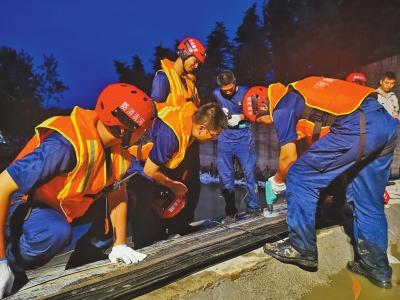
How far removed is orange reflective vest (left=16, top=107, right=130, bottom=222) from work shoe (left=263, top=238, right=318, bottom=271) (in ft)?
4.47

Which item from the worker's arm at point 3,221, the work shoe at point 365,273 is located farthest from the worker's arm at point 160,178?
the work shoe at point 365,273

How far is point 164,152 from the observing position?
3.02 m

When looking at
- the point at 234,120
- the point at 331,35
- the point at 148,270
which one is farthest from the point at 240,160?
the point at 331,35

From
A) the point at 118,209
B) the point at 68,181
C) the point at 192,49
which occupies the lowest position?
the point at 118,209

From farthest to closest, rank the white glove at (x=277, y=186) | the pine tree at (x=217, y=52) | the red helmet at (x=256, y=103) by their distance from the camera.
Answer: the pine tree at (x=217, y=52) < the red helmet at (x=256, y=103) < the white glove at (x=277, y=186)

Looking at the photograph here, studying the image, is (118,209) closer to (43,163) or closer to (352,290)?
(43,163)

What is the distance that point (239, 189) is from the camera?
8.20m

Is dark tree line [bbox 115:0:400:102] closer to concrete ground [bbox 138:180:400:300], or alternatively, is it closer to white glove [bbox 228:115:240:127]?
white glove [bbox 228:115:240:127]

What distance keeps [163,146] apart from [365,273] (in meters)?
1.97

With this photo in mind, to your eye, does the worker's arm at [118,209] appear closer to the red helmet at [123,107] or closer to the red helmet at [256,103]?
the red helmet at [123,107]

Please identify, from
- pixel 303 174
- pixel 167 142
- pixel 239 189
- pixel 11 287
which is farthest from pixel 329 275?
pixel 239 189

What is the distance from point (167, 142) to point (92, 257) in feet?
3.99

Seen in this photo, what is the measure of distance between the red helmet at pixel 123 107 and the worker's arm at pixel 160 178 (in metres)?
0.94

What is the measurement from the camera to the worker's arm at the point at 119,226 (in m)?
2.40
